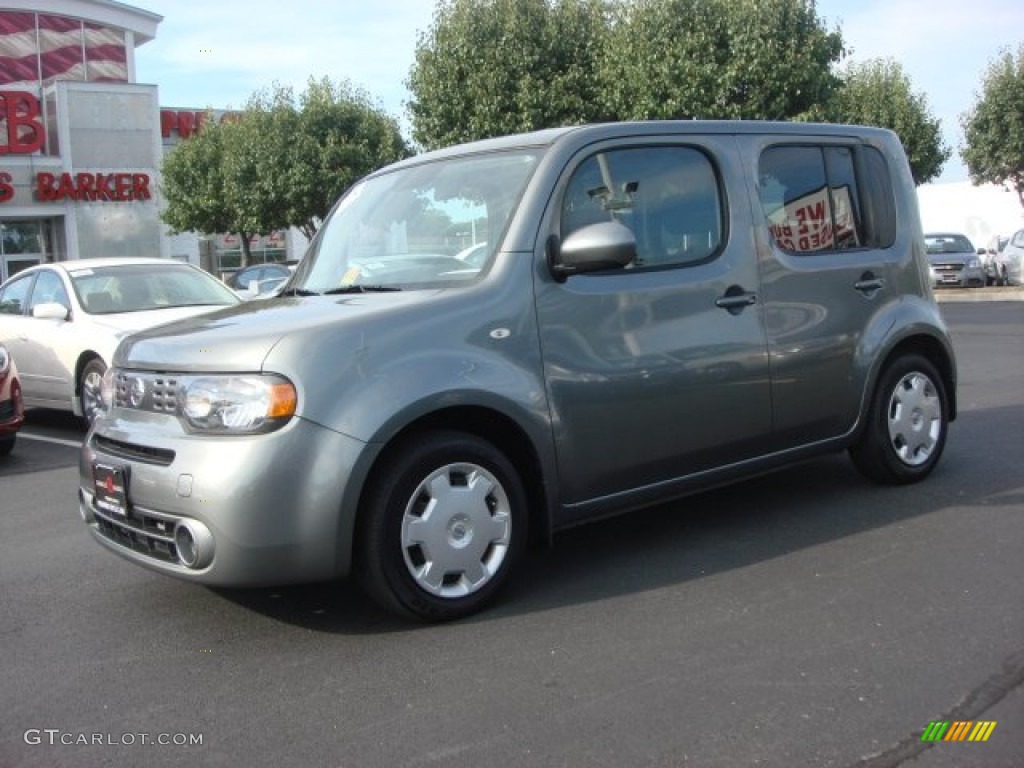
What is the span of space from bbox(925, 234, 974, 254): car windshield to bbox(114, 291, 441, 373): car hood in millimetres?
24782

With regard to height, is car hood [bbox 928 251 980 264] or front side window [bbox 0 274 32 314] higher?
car hood [bbox 928 251 980 264]

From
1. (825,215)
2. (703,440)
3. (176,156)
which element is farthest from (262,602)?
(176,156)

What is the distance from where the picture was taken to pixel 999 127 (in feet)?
102

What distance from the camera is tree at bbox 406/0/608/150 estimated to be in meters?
21.7

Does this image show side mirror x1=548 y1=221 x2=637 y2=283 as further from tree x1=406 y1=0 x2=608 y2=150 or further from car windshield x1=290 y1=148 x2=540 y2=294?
tree x1=406 y1=0 x2=608 y2=150

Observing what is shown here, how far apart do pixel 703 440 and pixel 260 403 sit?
1.98 metres

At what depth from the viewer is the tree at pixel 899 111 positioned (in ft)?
115

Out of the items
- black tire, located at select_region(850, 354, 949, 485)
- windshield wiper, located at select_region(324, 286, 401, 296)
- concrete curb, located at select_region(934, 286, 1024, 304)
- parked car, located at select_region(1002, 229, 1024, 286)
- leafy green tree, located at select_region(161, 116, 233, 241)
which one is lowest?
Result: black tire, located at select_region(850, 354, 949, 485)

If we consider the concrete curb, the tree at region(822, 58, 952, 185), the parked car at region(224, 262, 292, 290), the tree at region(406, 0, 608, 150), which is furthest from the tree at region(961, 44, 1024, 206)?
the parked car at region(224, 262, 292, 290)

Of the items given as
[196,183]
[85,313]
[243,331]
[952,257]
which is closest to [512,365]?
[243,331]

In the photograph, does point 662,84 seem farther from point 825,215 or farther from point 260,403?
point 260,403

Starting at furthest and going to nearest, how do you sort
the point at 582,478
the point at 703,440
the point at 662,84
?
the point at 662,84, the point at 703,440, the point at 582,478

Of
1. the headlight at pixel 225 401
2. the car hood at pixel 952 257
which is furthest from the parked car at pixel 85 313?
the car hood at pixel 952 257

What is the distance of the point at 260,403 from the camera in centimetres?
352
